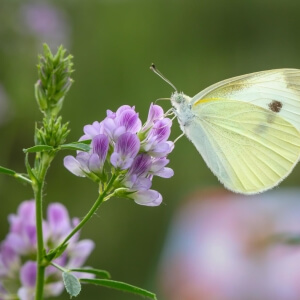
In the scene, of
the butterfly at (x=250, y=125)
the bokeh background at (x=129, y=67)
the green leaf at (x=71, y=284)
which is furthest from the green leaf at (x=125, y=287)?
the bokeh background at (x=129, y=67)

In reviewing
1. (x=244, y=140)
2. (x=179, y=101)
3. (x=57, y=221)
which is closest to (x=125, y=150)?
(x=57, y=221)

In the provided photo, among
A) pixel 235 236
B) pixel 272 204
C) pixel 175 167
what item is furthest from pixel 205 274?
pixel 175 167

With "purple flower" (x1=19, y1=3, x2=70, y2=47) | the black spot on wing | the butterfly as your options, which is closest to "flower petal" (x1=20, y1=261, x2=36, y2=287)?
the butterfly

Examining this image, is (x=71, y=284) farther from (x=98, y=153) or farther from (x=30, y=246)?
(x=30, y=246)

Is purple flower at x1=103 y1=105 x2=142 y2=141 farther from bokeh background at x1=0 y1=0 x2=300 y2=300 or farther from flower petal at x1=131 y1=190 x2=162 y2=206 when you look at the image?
bokeh background at x1=0 y1=0 x2=300 y2=300

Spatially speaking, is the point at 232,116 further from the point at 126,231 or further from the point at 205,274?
the point at 126,231

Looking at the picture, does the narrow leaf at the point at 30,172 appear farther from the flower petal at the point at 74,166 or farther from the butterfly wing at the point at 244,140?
the butterfly wing at the point at 244,140
